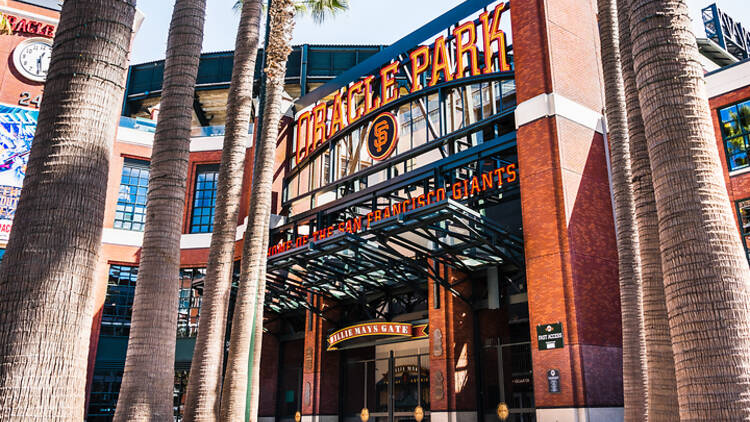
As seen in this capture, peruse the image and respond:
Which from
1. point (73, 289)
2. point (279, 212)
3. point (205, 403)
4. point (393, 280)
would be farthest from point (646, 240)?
point (279, 212)

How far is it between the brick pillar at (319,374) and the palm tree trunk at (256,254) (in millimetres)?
13072

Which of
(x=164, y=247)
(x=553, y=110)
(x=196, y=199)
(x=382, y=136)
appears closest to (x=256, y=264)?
(x=164, y=247)

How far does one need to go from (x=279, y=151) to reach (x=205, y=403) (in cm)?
2196

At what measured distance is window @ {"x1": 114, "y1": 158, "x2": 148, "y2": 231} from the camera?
32375 mm

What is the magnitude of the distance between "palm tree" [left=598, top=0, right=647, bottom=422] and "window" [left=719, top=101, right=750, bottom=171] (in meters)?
9.35

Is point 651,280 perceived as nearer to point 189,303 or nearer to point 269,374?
point 269,374

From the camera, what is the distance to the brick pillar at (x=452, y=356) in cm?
2028

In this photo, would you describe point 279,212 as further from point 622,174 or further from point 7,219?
point 622,174

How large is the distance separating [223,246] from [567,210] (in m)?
10.4

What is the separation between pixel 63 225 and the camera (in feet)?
16.9

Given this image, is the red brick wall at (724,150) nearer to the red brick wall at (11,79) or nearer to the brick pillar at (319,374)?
the brick pillar at (319,374)

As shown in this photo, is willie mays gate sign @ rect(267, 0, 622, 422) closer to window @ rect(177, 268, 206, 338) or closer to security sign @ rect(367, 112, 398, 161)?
security sign @ rect(367, 112, 398, 161)

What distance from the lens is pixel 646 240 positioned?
8930mm

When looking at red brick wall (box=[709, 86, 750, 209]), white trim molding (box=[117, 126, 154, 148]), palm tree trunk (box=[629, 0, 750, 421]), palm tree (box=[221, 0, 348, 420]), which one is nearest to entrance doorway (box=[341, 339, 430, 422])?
palm tree (box=[221, 0, 348, 420])
